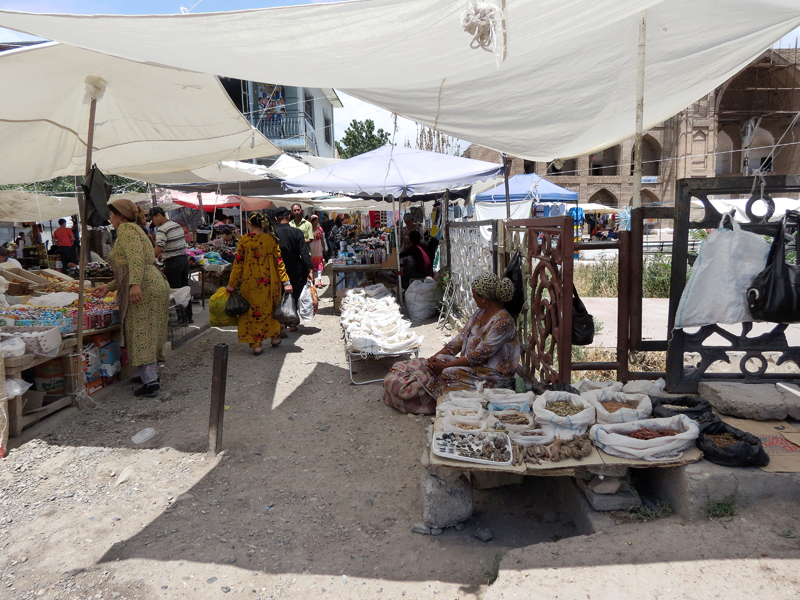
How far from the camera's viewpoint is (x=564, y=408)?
326cm

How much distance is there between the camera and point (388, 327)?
20.3 ft

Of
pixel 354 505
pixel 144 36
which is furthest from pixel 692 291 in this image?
pixel 144 36

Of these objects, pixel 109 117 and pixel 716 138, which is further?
pixel 716 138

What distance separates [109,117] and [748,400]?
6301 millimetres

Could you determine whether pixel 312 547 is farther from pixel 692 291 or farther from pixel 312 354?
pixel 312 354

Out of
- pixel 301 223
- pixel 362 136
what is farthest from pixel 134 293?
pixel 362 136

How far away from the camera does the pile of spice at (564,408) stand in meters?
3.18

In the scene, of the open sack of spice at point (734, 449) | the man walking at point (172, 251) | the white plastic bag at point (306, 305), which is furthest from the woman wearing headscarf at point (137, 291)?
the open sack of spice at point (734, 449)

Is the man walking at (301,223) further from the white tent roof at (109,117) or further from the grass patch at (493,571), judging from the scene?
the grass patch at (493,571)

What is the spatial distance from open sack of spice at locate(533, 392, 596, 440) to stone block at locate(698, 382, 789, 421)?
900 millimetres

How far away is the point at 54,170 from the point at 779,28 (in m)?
7.83

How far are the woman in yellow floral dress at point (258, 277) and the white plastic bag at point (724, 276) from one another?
15.4ft

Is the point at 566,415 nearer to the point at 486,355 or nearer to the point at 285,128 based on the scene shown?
the point at 486,355

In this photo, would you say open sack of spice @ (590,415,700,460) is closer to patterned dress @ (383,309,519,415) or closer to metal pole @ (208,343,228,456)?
patterned dress @ (383,309,519,415)
